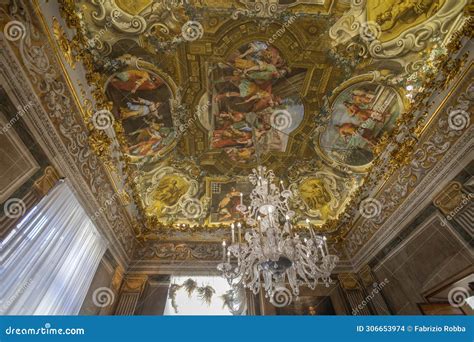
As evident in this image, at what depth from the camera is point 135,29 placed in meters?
4.79

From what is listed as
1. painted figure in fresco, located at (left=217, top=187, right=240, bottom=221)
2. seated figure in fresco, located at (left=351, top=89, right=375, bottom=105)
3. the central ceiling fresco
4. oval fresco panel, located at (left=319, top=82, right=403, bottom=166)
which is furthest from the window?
seated figure in fresco, located at (left=351, top=89, right=375, bottom=105)

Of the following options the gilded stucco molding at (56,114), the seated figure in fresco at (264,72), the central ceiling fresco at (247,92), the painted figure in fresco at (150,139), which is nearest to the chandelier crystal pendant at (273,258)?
the central ceiling fresco at (247,92)

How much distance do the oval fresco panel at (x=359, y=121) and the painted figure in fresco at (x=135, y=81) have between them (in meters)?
4.55

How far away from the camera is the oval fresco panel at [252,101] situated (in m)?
5.66

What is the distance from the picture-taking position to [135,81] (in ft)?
18.0

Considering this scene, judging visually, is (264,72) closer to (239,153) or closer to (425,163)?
(239,153)

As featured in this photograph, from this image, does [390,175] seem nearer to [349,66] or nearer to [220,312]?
[349,66]

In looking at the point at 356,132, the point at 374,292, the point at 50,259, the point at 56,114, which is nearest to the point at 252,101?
the point at 356,132

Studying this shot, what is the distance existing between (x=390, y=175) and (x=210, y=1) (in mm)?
5835

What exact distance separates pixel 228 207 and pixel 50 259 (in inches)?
200

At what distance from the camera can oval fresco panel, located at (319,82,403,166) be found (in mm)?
5988

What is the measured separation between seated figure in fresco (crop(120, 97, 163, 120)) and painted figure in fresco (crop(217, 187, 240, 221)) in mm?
3635

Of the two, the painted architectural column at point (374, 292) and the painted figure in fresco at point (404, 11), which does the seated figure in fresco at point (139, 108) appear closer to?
the painted figure in fresco at point (404, 11)

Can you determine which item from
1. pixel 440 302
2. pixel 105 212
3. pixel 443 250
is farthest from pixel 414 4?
pixel 105 212
